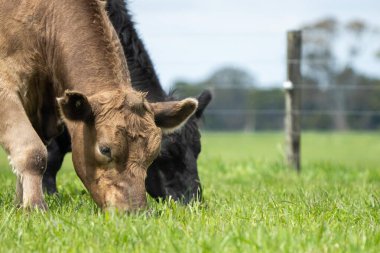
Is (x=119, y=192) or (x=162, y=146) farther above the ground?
(x=119, y=192)

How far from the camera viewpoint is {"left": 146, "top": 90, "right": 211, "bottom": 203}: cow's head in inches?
293

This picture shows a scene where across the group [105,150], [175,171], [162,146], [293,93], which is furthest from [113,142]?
[293,93]

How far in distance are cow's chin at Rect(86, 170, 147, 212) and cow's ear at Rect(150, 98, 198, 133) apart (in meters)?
0.70

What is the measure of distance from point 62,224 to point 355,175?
7.98 metres

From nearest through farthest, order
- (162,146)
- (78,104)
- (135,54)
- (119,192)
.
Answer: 1. (119,192)
2. (78,104)
3. (162,146)
4. (135,54)

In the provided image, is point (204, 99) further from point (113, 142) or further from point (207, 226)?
point (207, 226)

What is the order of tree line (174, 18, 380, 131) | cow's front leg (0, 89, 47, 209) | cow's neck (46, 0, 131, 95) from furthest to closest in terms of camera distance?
tree line (174, 18, 380, 131) < cow's neck (46, 0, 131, 95) < cow's front leg (0, 89, 47, 209)

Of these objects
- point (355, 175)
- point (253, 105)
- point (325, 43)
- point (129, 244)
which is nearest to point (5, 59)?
point (129, 244)

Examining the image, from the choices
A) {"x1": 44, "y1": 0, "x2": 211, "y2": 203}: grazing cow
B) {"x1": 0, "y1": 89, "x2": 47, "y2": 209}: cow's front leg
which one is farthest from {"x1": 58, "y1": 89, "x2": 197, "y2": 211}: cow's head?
{"x1": 44, "y1": 0, "x2": 211, "y2": 203}: grazing cow

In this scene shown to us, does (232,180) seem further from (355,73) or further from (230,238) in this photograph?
(355,73)

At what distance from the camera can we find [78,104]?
5742 mm

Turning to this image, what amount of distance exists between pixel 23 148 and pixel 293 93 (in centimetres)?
774

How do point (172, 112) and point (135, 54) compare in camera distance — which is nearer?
point (172, 112)

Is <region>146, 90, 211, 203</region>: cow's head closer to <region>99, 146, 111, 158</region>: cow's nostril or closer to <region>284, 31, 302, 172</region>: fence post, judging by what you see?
<region>99, 146, 111, 158</region>: cow's nostril
